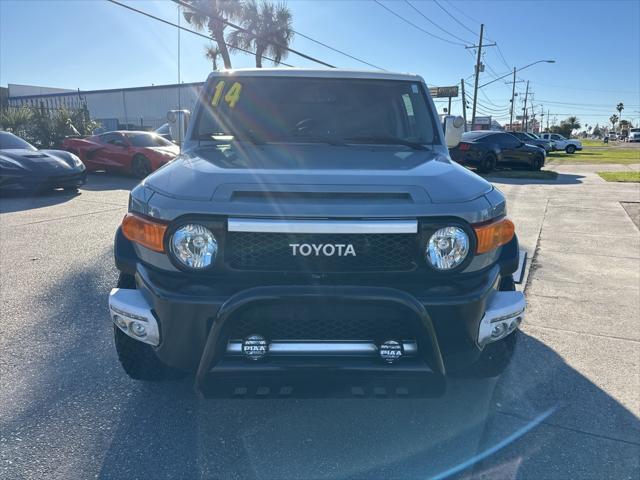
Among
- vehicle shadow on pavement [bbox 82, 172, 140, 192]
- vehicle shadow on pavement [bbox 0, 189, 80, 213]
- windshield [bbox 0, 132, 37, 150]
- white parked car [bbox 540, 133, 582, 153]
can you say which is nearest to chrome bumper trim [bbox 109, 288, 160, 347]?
vehicle shadow on pavement [bbox 0, 189, 80, 213]

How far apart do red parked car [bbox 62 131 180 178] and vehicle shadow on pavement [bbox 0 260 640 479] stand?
10.7 m

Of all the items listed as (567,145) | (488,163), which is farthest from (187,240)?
(567,145)

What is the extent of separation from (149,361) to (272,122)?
1.74 meters

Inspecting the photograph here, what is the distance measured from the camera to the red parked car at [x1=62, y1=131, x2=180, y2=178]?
43.0 feet

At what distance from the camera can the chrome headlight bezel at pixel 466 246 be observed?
7.00ft

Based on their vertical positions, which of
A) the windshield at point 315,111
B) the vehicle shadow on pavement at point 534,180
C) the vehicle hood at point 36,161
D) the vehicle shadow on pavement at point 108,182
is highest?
the windshield at point 315,111

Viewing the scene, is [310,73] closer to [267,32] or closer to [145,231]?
[145,231]

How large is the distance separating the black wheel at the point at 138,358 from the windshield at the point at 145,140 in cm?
1190

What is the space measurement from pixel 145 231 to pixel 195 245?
0.88ft

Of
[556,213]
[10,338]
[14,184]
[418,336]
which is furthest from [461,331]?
[14,184]

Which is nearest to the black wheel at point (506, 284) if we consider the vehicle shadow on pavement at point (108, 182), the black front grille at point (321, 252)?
the black front grille at point (321, 252)

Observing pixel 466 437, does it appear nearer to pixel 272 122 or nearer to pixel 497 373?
pixel 497 373

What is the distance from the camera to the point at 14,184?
9.66 meters

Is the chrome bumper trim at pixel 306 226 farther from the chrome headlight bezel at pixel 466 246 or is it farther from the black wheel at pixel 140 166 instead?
the black wheel at pixel 140 166
